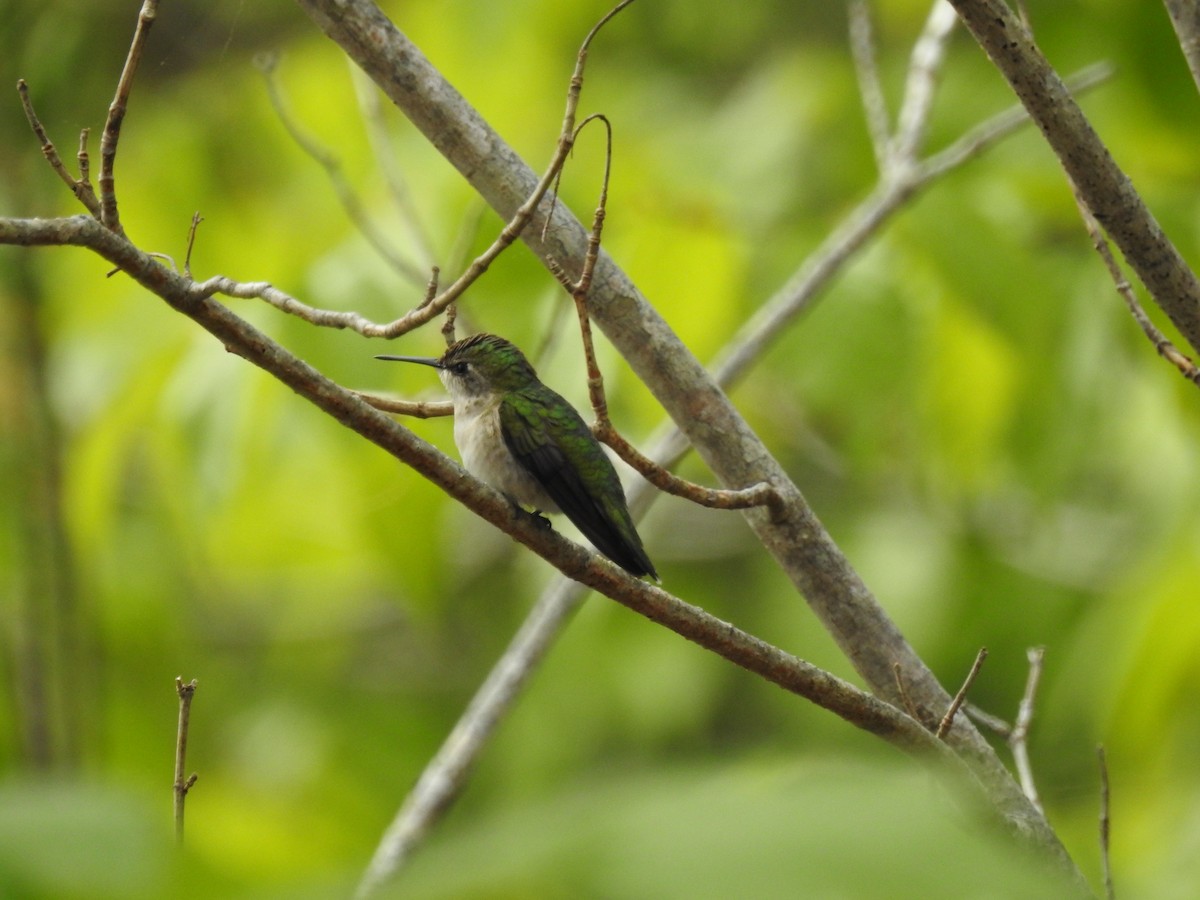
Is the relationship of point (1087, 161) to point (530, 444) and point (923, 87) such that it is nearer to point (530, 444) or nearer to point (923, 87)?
point (530, 444)

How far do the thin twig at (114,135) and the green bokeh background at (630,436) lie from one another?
1093 millimetres

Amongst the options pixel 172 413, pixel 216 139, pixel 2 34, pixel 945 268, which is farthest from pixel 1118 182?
pixel 216 139

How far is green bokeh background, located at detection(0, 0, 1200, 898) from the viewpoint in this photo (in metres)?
0.87

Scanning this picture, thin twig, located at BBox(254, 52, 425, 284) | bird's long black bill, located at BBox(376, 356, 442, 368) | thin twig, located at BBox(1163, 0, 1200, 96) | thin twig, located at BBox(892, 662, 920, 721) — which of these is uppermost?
thin twig, located at BBox(254, 52, 425, 284)

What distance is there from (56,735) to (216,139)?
3.75 meters

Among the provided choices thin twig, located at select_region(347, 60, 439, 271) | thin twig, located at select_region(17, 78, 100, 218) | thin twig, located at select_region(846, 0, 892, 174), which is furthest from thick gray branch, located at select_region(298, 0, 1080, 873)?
thin twig, located at select_region(846, 0, 892, 174)

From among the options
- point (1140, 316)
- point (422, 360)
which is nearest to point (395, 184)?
point (422, 360)

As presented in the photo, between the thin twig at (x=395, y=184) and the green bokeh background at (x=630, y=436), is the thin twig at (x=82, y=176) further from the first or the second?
the thin twig at (x=395, y=184)

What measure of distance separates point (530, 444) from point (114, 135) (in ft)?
6.60

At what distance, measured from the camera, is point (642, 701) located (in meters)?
8.73

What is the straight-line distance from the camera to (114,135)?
7.41ft

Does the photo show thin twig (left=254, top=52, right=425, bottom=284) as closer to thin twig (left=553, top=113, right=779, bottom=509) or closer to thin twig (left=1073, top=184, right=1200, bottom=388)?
thin twig (left=553, top=113, right=779, bottom=509)

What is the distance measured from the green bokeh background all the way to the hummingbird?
0.25m

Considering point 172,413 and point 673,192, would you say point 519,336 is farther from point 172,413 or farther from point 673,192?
point 172,413
